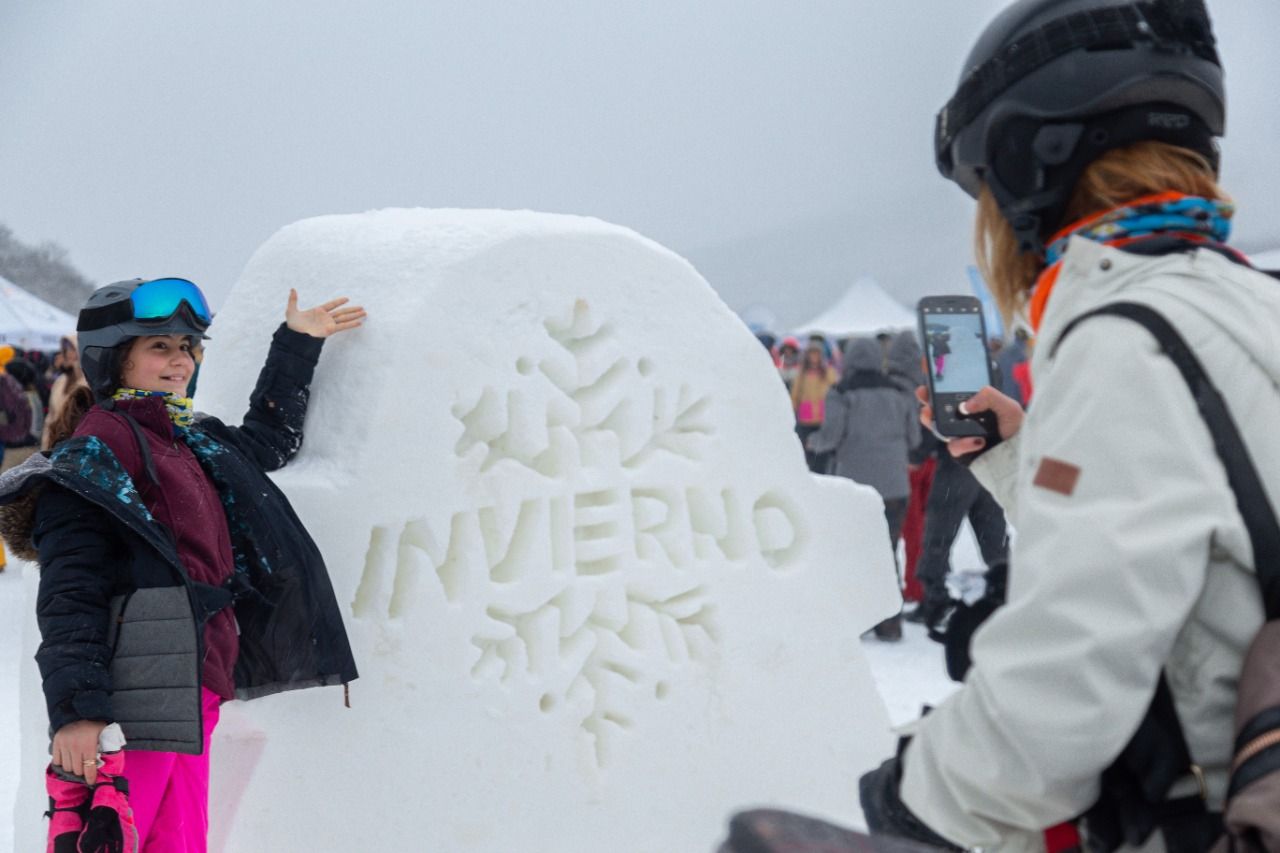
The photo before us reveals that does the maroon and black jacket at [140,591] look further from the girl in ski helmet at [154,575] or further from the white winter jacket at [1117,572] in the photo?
the white winter jacket at [1117,572]

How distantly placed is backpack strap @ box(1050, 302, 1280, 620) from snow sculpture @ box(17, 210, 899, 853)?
1771 millimetres

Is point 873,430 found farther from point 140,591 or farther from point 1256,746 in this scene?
point 1256,746

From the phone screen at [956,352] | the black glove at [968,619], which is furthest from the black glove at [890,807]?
the phone screen at [956,352]

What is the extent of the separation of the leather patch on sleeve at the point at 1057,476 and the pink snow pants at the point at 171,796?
60.3 inches

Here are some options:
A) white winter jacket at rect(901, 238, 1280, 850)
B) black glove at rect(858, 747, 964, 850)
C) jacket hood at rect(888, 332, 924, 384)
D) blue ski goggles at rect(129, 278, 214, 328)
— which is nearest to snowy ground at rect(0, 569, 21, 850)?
blue ski goggles at rect(129, 278, 214, 328)

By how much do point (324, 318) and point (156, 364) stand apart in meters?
0.40

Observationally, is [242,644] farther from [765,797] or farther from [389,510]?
[765,797]

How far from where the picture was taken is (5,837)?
3.14m

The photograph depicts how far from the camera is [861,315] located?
2044cm

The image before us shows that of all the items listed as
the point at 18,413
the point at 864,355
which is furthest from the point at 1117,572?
the point at 18,413

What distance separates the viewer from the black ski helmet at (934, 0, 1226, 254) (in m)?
1.11

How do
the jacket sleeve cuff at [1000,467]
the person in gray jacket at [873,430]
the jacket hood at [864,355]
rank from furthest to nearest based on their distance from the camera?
1. the jacket hood at [864,355]
2. the person in gray jacket at [873,430]
3. the jacket sleeve cuff at [1000,467]

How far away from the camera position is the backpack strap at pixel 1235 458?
89 centimetres

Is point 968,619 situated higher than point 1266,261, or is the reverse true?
point 968,619
